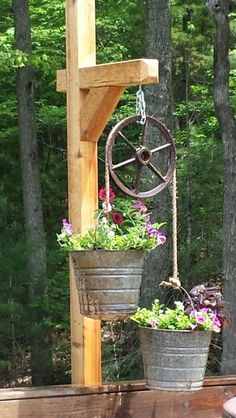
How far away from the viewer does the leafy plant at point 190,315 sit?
101 inches

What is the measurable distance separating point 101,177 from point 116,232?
6.78 metres

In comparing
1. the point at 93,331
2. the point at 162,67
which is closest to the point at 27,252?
the point at 162,67

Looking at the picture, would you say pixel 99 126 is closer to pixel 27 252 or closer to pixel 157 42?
pixel 157 42

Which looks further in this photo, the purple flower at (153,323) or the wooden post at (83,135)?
the wooden post at (83,135)

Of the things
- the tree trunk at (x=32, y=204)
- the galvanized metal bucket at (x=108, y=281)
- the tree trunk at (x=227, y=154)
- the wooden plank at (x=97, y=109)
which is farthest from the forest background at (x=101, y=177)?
the galvanized metal bucket at (x=108, y=281)

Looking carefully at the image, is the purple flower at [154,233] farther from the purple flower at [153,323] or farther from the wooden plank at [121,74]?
the wooden plank at [121,74]

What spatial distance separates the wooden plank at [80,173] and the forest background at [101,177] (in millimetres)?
4476

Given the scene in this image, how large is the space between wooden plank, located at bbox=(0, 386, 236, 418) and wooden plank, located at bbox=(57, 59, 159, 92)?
110 centimetres

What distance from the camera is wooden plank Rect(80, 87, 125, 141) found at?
8.91 feet

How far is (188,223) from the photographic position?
840 cm

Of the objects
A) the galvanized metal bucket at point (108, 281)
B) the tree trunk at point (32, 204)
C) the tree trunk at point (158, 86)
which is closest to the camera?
the galvanized metal bucket at point (108, 281)

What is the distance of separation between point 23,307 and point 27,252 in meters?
0.75

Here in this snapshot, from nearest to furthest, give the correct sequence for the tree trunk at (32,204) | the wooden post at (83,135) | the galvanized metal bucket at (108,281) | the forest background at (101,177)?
1. the galvanized metal bucket at (108,281)
2. the wooden post at (83,135)
3. the forest background at (101,177)
4. the tree trunk at (32,204)

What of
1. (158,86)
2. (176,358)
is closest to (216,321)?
(176,358)
